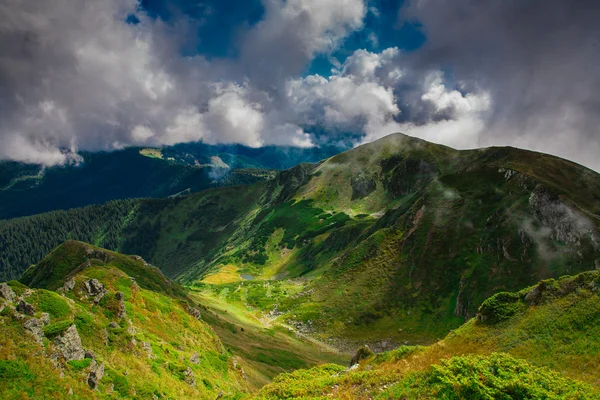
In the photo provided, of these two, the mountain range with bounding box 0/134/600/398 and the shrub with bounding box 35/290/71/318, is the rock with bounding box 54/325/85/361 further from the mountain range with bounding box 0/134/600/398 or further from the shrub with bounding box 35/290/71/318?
the shrub with bounding box 35/290/71/318

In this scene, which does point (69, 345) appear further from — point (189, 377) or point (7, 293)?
point (189, 377)

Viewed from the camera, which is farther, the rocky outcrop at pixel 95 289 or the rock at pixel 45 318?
the rocky outcrop at pixel 95 289

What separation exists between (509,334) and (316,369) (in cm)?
1672

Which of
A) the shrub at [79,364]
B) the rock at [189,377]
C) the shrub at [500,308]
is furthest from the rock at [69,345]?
the shrub at [500,308]

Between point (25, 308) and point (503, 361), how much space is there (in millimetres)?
32600

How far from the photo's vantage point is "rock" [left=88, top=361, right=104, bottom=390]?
24.8m

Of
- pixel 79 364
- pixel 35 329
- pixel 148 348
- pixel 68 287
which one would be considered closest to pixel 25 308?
pixel 35 329

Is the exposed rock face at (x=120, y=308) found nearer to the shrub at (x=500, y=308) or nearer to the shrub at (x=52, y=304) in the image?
the shrub at (x=52, y=304)

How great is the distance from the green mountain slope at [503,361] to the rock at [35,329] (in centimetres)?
1548

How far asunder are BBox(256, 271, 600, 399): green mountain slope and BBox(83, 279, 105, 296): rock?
76.0ft

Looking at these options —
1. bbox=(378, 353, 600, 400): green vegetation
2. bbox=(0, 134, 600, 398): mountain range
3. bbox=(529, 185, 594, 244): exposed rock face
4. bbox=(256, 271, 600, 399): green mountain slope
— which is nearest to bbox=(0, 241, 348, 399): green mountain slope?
bbox=(0, 134, 600, 398): mountain range

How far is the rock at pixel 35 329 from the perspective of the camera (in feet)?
79.3

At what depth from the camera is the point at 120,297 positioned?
39.3 meters

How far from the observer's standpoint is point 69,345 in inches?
1014
